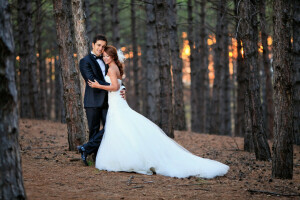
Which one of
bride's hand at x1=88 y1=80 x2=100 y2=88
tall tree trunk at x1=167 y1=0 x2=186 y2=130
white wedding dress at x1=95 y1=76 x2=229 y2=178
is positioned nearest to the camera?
white wedding dress at x1=95 y1=76 x2=229 y2=178

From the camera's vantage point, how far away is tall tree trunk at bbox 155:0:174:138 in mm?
11547

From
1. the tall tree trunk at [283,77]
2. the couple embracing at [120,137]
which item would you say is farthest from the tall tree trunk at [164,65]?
the tall tree trunk at [283,77]

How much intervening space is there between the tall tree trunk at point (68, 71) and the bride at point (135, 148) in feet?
5.36

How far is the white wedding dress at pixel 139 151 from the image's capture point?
6582 mm

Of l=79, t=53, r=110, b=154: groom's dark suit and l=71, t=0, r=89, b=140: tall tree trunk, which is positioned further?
l=71, t=0, r=89, b=140: tall tree trunk

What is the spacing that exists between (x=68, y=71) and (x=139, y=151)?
3.04m

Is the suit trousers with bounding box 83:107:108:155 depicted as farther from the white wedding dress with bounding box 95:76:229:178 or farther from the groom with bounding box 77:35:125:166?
the white wedding dress with bounding box 95:76:229:178

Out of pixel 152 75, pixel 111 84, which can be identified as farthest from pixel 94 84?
pixel 152 75

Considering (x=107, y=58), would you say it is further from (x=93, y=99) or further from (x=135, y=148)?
(x=135, y=148)

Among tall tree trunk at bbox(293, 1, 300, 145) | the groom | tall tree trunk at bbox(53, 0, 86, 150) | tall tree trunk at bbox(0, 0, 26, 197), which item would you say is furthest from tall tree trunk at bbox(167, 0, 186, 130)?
tall tree trunk at bbox(0, 0, 26, 197)

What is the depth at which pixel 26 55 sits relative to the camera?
17984mm

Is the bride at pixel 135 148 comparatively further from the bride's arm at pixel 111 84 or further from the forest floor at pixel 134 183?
the forest floor at pixel 134 183

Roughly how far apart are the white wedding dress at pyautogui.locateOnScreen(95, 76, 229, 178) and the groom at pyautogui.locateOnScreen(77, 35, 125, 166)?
207mm

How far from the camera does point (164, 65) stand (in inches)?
470
